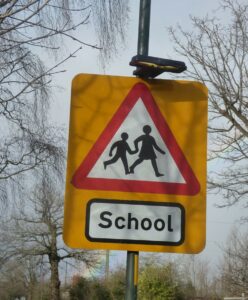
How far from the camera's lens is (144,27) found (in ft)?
11.1

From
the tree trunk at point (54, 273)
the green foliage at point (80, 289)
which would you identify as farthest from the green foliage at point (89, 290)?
the tree trunk at point (54, 273)

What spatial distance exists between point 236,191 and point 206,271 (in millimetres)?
49246

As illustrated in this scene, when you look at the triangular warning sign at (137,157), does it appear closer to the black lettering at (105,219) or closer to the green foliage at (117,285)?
the black lettering at (105,219)

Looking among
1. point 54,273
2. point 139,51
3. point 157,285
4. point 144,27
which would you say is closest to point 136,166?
point 139,51

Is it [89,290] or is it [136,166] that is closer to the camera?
[136,166]

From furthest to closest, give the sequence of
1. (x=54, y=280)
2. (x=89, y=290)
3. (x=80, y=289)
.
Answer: (x=80, y=289)
(x=89, y=290)
(x=54, y=280)

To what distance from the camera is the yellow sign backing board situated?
286 cm

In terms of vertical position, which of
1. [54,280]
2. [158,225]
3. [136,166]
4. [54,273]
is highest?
[54,273]

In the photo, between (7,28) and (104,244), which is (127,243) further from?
(7,28)

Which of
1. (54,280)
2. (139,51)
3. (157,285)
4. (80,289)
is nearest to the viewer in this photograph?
(139,51)

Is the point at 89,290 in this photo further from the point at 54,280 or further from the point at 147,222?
the point at 147,222

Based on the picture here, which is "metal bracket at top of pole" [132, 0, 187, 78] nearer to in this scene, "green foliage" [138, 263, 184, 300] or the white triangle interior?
the white triangle interior

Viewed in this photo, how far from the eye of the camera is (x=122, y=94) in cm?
299

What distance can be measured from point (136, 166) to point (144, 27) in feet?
2.94
